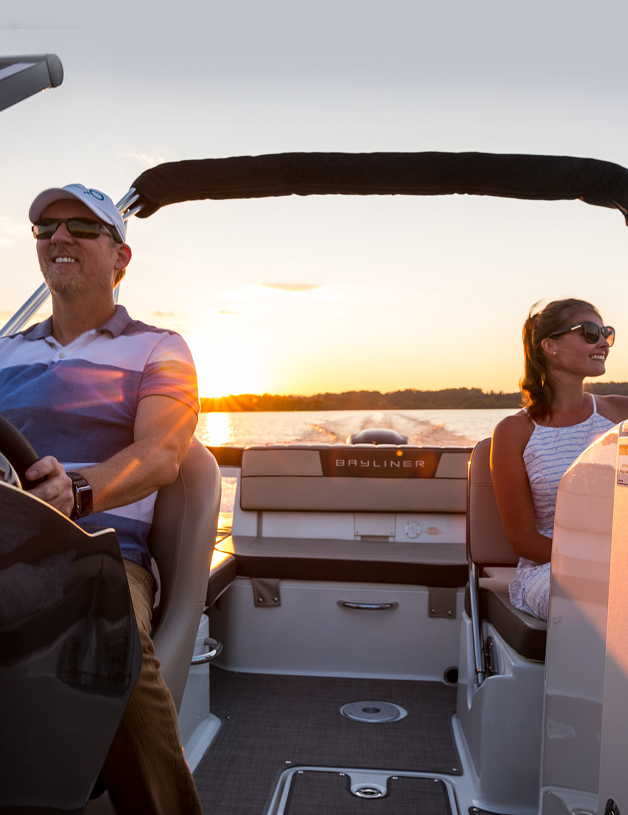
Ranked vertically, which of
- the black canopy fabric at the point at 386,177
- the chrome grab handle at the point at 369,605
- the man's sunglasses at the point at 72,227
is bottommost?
the chrome grab handle at the point at 369,605

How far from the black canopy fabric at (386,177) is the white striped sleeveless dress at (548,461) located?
2.80ft

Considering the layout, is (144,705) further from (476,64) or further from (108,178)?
(476,64)

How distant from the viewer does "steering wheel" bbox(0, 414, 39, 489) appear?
848mm

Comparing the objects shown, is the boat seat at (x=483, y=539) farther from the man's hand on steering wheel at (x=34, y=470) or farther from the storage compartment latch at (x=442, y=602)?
the man's hand on steering wheel at (x=34, y=470)

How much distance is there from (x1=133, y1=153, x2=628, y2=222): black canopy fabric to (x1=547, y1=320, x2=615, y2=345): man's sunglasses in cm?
60

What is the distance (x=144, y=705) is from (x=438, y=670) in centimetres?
204

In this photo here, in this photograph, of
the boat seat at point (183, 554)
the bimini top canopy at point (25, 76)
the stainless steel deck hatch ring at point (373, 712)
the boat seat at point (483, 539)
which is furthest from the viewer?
the stainless steel deck hatch ring at point (373, 712)

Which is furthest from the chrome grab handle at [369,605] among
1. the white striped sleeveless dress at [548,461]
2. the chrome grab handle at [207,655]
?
the white striped sleeveless dress at [548,461]

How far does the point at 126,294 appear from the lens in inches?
87.8

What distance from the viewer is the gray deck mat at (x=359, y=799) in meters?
1.86

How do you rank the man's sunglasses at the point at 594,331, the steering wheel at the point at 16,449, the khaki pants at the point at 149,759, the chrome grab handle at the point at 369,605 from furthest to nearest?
the chrome grab handle at the point at 369,605
the man's sunglasses at the point at 594,331
the khaki pants at the point at 149,759
the steering wheel at the point at 16,449

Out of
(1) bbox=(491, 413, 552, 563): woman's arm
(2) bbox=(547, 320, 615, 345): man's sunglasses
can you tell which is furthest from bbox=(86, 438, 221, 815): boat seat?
(2) bbox=(547, 320, 615, 345): man's sunglasses

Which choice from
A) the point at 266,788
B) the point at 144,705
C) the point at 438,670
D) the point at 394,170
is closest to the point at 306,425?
the point at 438,670

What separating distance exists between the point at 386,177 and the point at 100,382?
132 cm
